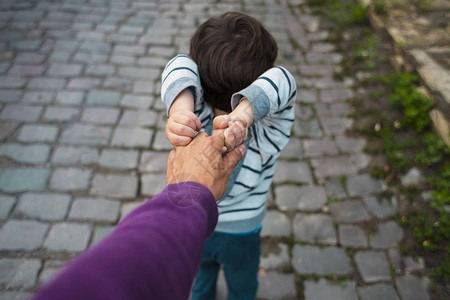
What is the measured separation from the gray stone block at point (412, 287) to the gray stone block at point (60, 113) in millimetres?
3137

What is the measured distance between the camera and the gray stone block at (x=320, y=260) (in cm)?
218

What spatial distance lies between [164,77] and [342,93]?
2.77 m

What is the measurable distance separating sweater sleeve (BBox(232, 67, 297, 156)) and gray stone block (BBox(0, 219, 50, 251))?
6.16 ft

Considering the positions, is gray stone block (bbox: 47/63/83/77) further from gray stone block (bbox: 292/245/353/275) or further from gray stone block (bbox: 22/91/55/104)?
gray stone block (bbox: 292/245/353/275)

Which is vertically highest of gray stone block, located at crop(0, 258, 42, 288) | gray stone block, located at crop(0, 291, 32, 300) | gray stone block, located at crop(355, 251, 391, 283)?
gray stone block, located at crop(0, 258, 42, 288)

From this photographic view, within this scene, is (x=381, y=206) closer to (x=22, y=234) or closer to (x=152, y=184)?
(x=152, y=184)

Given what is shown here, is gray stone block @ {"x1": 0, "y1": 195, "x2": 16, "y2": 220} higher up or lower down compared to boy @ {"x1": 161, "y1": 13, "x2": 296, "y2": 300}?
lower down

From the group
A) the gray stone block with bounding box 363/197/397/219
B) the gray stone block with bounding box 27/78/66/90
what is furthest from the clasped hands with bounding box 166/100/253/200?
the gray stone block with bounding box 27/78/66/90

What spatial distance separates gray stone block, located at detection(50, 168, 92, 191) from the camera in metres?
2.52

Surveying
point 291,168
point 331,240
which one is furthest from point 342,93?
point 331,240

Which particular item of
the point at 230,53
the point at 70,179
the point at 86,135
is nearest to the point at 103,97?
the point at 86,135

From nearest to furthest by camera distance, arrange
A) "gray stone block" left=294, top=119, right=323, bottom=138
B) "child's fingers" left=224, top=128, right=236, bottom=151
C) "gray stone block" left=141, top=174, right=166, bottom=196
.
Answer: "child's fingers" left=224, top=128, right=236, bottom=151 < "gray stone block" left=141, top=174, right=166, bottom=196 < "gray stone block" left=294, top=119, right=323, bottom=138

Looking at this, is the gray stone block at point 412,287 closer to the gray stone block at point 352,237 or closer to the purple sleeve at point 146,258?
the gray stone block at point 352,237

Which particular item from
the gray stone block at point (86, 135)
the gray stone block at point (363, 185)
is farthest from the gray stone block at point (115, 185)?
the gray stone block at point (363, 185)
